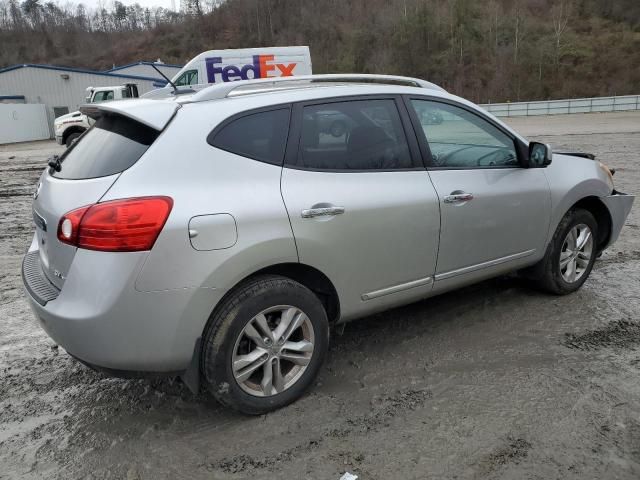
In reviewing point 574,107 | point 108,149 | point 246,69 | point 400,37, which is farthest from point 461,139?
point 400,37

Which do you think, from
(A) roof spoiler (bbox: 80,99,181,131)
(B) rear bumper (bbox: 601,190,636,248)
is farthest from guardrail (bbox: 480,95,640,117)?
(A) roof spoiler (bbox: 80,99,181,131)

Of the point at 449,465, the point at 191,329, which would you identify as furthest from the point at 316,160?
the point at 449,465

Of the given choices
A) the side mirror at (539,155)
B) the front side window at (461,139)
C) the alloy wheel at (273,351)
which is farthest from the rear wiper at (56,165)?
the side mirror at (539,155)

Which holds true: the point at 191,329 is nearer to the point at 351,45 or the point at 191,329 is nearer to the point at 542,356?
the point at 542,356

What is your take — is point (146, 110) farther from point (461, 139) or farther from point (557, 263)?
point (557, 263)

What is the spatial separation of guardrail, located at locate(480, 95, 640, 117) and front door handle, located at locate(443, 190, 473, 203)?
39.7 metres

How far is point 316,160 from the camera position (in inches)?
118

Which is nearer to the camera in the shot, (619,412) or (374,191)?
(619,412)

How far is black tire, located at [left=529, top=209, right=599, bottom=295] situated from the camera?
13.9ft

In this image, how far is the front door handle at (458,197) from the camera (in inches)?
134

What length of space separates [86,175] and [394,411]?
201 centimetres

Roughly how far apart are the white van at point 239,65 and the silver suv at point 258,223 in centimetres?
1353

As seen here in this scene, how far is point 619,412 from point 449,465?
104 cm

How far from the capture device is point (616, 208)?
4586 millimetres
